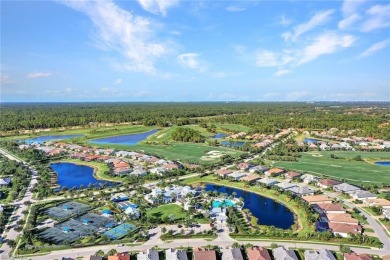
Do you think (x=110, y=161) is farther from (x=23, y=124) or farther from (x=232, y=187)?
(x=23, y=124)

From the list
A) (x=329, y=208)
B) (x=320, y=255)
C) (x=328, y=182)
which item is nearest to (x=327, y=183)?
(x=328, y=182)

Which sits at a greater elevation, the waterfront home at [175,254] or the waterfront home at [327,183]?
the waterfront home at [327,183]

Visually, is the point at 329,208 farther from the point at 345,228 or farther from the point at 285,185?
the point at 285,185

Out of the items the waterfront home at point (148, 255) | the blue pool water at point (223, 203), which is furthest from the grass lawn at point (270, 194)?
Result: the waterfront home at point (148, 255)

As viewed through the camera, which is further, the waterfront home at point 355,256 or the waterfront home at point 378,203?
the waterfront home at point 378,203

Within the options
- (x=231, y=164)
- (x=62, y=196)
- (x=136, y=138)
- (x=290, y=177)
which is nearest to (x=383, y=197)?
(x=290, y=177)

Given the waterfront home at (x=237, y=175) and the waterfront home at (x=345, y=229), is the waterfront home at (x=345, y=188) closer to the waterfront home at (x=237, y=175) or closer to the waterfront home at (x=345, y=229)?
the waterfront home at (x=345, y=229)
